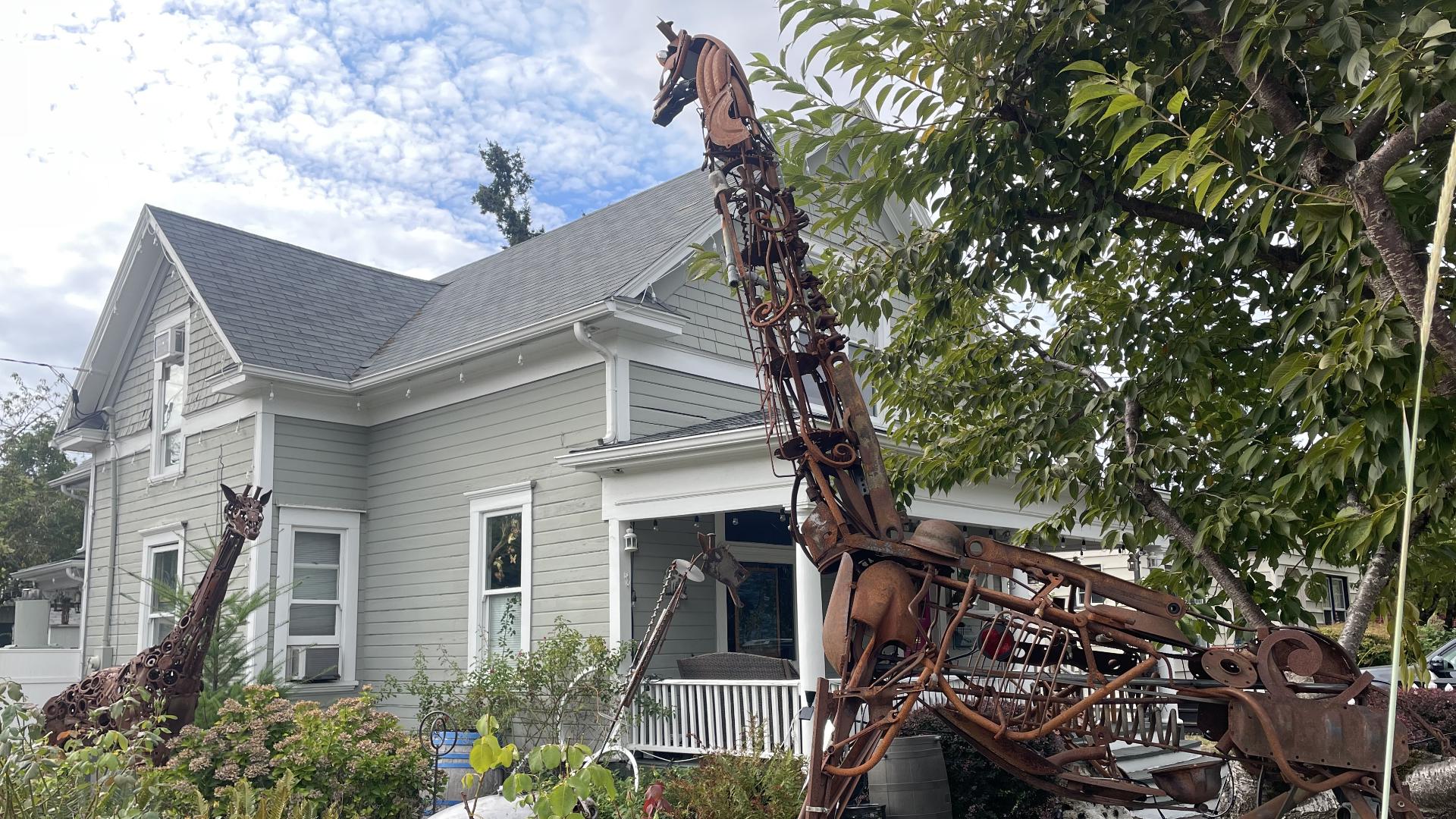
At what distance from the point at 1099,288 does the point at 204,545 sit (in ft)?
39.3

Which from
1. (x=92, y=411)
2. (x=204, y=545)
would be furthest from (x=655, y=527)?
(x=92, y=411)

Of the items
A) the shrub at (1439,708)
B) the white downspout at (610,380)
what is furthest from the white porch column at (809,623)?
the shrub at (1439,708)

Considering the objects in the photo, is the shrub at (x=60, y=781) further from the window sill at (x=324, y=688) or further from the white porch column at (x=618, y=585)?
the window sill at (x=324, y=688)

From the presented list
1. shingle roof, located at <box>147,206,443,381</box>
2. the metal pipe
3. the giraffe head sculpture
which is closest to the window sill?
shingle roof, located at <box>147,206,443,381</box>

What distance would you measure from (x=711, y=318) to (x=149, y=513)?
8960 mm

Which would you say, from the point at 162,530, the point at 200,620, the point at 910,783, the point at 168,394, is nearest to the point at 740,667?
the point at 910,783

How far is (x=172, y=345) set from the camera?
14.5 metres

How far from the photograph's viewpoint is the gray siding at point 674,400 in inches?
420

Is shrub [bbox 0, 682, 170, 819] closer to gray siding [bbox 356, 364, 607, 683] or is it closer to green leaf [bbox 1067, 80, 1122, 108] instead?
green leaf [bbox 1067, 80, 1122, 108]

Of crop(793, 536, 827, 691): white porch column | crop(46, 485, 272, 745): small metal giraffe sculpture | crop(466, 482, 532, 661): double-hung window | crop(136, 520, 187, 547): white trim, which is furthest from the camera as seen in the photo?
crop(136, 520, 187, 547): white trim

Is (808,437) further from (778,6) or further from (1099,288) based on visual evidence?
(1099,288)

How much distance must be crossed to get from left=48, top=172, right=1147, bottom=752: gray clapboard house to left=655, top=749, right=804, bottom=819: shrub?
207 cm

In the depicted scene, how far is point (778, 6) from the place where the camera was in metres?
4.12

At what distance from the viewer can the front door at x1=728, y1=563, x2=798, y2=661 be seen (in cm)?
1189
